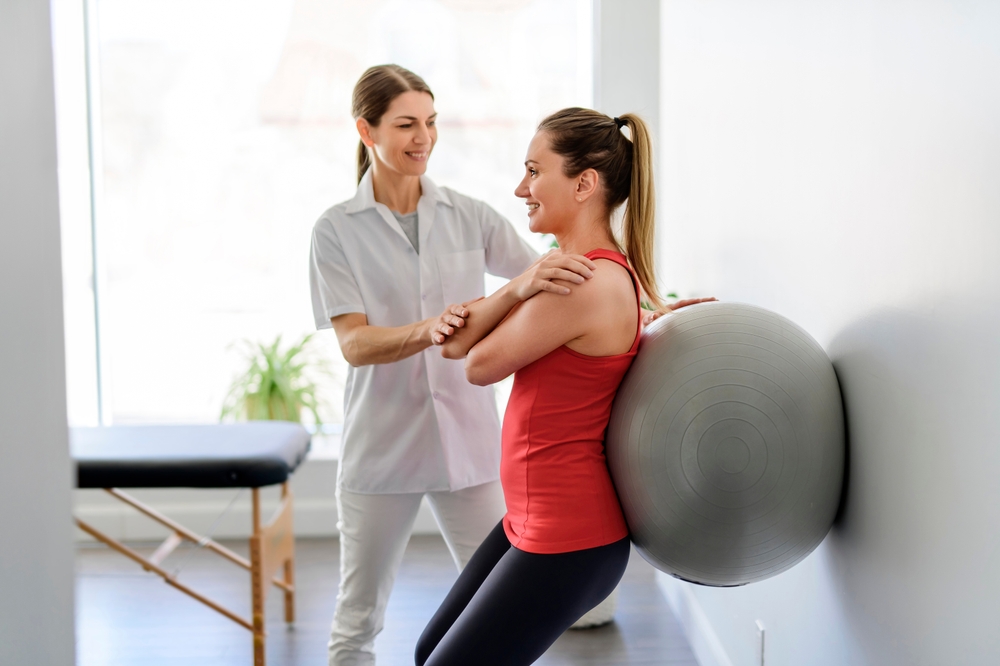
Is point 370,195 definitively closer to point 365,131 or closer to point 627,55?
point 365,131

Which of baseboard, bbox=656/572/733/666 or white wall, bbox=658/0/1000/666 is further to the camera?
baseboard, bbox=656/572/733/666

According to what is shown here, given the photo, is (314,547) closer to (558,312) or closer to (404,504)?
(404,504)

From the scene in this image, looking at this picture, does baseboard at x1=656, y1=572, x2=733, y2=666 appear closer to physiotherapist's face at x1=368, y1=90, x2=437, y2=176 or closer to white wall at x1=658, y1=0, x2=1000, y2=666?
white wall at x1=658, y1=0, x2=1000, y2=666

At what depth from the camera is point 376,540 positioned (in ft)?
6.61

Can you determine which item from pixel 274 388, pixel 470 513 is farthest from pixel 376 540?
pixel 274 388

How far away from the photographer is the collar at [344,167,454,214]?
205cm

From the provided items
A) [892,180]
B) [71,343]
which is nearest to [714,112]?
[892,180]

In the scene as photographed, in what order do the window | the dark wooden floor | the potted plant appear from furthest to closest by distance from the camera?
1. the window
2. the potted plant
3. the dark wooden floor

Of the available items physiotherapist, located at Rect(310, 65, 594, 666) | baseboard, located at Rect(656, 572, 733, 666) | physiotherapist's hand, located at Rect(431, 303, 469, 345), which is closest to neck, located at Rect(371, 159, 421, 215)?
physiotherapist, located at Rect(310, 65, 594, 666)

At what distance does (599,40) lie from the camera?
3.91m

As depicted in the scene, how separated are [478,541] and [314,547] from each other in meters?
1.88

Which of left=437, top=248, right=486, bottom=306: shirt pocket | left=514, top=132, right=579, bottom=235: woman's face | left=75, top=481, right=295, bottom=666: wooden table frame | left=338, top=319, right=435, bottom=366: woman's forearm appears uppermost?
left=514, top=132, right=579, bottom=235: woman's face

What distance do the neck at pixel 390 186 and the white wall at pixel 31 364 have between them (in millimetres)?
1410

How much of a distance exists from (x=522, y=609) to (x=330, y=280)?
0.96 meters
